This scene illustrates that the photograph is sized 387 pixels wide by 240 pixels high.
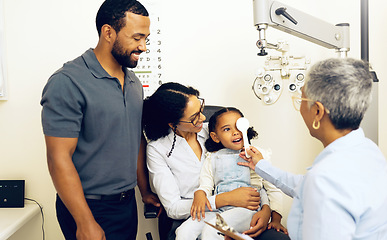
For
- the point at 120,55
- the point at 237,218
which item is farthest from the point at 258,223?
the point at 120,55

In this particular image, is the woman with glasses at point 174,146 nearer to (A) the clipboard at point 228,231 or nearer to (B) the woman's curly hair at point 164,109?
(B) the woman's curly hair at point 164,109

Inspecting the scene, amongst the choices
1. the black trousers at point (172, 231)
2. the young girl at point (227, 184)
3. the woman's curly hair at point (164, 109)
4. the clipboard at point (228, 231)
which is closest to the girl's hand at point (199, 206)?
the young girl at point (227, 184)

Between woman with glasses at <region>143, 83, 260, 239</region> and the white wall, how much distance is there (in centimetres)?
50

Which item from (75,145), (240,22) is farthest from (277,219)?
(240,22)

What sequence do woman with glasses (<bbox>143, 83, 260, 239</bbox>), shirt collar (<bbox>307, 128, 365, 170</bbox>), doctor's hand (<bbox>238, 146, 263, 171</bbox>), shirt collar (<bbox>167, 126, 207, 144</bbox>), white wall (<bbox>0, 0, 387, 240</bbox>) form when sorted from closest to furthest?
shirt collar (<bbox>307, 128, 365, 170</bbox>) → doctor's hand (<bbox>238, 146, 263, 171</bbox>) → woman with glasses (<bbox>143, 83, 260, 239</bbox>) → shirt collar (<bbox>167, 126, 207, 144</bbox>) → white wall (<bbox>0, 0, 387, 240</bbox>)

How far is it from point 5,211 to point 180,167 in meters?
1.09

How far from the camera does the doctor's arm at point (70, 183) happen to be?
1.24 m

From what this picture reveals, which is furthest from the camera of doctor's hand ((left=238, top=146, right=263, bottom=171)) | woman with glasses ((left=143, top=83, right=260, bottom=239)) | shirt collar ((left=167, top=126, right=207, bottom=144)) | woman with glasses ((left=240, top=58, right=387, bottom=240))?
shirt collar ((left=167, top=126, right=207, bottom=144))

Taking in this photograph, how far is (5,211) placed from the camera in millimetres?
1938

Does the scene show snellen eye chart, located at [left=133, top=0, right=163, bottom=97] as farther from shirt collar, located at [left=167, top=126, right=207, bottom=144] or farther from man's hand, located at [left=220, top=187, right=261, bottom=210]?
man's hand, located at [left=220, top=187, right=261, bottom=210]

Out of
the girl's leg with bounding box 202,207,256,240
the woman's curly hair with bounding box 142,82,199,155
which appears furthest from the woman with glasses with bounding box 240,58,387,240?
the woman's curly hair with bounding box 142,82,199,155

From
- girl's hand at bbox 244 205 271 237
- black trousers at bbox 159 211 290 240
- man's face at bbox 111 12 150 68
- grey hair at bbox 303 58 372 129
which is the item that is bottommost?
black trousers at bbox 159 211 290 240

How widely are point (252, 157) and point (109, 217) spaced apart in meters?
0.67

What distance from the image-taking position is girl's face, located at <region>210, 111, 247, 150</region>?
5.23 ft
